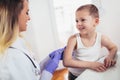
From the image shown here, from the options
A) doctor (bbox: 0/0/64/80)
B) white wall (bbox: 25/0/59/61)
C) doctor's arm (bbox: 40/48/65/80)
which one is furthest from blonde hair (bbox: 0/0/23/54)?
white wall (bbox: 25/0/59/61)

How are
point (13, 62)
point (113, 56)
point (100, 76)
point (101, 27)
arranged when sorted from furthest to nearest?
point (101, 27)
point (113, 56)
point (100, 76)
point (13, 62)

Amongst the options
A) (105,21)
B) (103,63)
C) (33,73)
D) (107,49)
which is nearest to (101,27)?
(105,21)

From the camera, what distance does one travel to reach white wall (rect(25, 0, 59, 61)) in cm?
105

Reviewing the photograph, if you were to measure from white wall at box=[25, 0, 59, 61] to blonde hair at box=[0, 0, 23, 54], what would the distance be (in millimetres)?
464

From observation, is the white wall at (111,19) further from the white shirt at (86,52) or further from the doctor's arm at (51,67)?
the doctor's arm at (51,67)

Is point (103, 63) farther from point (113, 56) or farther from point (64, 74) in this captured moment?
point (64, 74)

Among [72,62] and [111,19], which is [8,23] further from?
[111,19]

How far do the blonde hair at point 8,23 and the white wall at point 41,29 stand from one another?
46cm

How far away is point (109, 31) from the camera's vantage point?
100 centimetres

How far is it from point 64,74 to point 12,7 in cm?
57

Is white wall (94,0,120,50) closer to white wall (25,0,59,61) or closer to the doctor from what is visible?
white wall (25,0,59,61)

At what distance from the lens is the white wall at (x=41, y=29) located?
1.05m

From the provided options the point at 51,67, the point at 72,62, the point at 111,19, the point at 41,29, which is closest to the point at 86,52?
the point at 72,62

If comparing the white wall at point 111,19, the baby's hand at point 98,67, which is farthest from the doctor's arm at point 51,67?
the white wall at point 111,19
